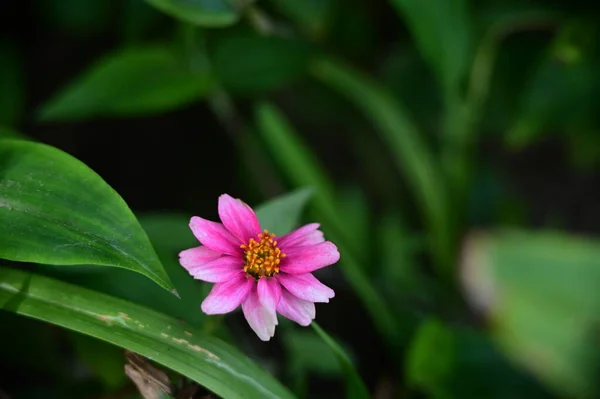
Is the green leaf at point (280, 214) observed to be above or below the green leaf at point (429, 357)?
below


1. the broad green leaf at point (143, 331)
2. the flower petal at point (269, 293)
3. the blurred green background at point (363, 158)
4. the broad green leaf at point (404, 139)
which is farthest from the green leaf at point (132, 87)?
the flower petal at point (269, 293)

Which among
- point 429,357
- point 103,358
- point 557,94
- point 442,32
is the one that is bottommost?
point 103,358

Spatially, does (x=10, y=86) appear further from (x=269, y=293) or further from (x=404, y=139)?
(x=269, y=293)

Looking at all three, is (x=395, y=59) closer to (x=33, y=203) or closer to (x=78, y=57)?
(x=78, y=57)

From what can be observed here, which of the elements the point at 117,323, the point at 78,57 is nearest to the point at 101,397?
the point at 117,323

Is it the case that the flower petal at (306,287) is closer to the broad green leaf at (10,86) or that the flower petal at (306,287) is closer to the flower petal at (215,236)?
the flower petal at (215,236)

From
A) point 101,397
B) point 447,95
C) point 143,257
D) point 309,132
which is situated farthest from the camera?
point 309,132

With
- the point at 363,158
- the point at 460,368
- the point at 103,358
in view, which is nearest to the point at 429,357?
the point at 460,368
